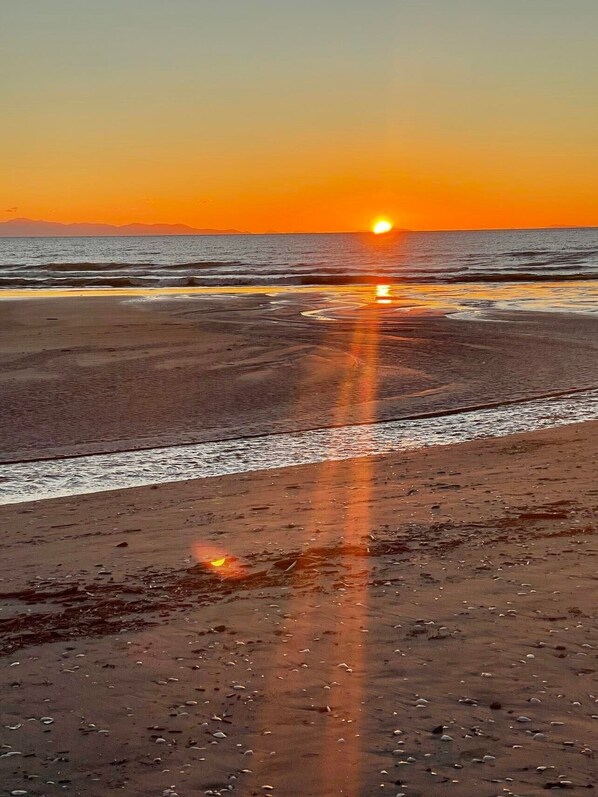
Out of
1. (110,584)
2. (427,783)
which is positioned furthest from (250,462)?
(427,783)

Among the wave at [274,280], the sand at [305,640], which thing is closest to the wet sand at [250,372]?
the sand at [305,640]

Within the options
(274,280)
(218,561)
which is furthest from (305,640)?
(274,280)

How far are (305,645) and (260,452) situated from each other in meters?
5.36

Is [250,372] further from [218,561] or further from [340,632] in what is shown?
[340,632]

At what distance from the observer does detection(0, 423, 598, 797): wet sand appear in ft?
11.7

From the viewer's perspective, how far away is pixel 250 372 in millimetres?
15219

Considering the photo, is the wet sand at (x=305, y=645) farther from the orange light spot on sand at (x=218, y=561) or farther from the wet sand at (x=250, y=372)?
the wet sand at (x=250, y=372)

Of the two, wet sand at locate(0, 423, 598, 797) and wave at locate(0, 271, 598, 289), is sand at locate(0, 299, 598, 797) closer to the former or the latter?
wet sand at locate(0, 423, 598, 797)

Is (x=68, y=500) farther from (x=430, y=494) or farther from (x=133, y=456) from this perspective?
(x=430, y=494)

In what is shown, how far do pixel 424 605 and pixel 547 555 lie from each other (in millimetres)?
1196

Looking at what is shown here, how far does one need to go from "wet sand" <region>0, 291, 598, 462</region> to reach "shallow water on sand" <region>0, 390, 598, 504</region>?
469 millimetres

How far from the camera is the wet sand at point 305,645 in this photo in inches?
141

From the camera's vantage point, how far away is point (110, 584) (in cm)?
559

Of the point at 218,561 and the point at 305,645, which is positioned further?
the point at 218,561
